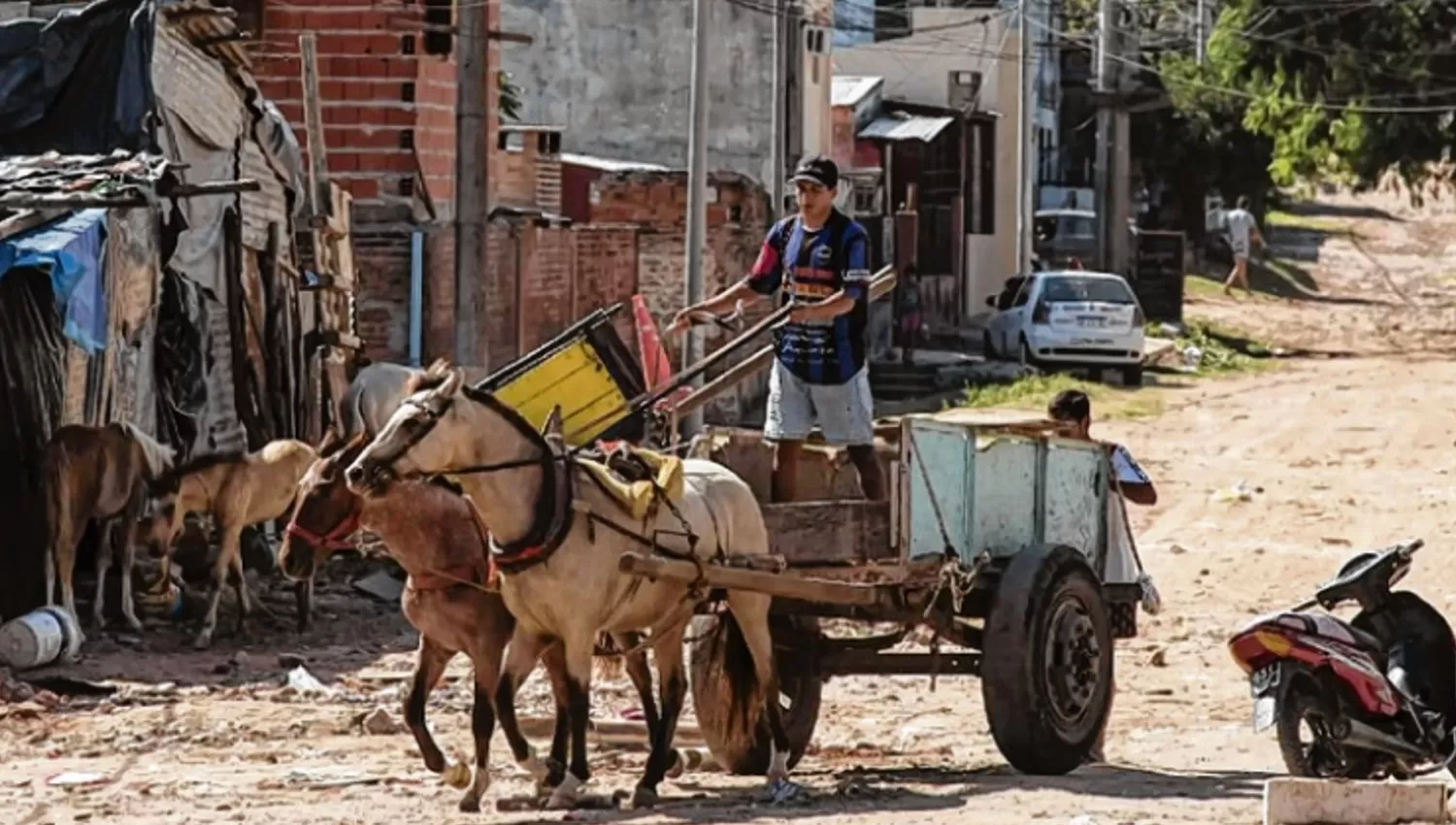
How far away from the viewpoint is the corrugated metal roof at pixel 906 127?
1980 inches

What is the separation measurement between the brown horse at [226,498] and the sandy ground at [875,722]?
441 mm

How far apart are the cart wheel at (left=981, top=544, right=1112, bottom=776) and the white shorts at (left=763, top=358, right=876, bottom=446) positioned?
0.85 meters

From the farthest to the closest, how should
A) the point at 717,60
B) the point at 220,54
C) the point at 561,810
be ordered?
1. the point at 717,60
2. the point at 220,54
3. the point at 561,810

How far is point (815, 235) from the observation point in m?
12.4

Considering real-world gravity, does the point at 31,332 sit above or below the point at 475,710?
above

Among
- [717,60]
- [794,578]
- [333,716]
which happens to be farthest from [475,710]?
[717,60]

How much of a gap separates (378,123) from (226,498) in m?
11.1

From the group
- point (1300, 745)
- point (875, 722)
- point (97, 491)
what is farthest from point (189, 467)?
point (1300, 745)

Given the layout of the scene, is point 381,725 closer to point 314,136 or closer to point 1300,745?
point 1300,745

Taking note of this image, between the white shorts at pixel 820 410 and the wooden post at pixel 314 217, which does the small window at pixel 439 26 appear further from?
the white shorts at pixel 820 410

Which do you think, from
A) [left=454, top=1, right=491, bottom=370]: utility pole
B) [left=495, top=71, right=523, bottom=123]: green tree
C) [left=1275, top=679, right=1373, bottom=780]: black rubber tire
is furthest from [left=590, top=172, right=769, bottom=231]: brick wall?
[left=1275, top=679, right=1373, bottom=780]: black rubber tire

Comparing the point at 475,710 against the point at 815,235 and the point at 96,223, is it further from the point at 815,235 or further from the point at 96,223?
the point at 96,223

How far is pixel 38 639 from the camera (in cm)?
1666

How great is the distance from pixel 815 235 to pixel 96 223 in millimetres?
6993
